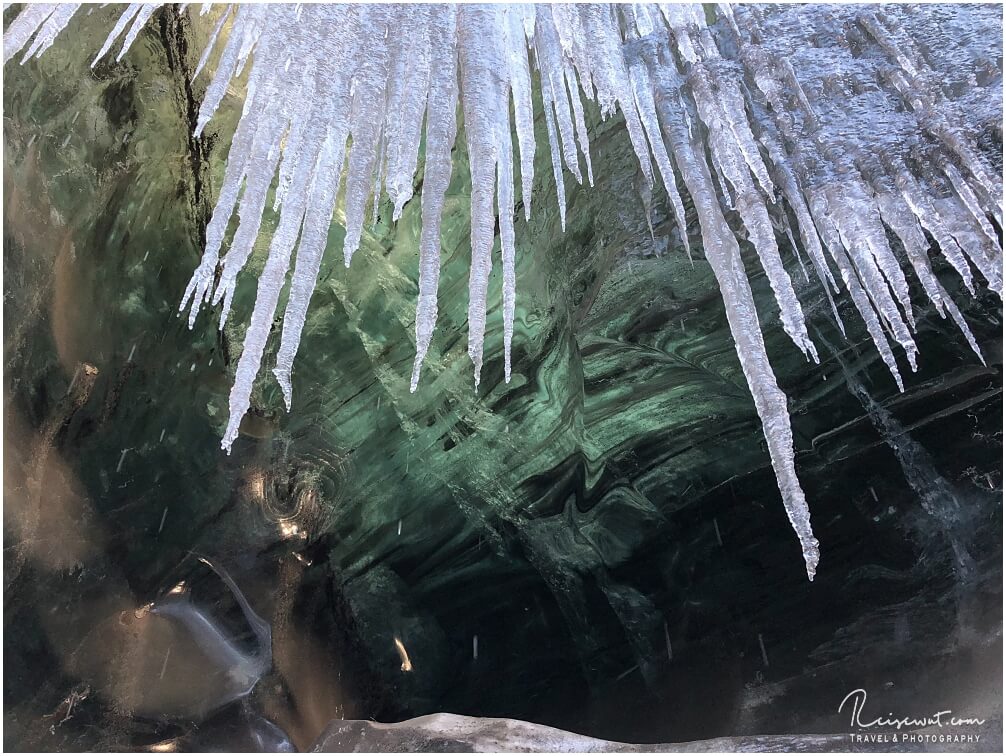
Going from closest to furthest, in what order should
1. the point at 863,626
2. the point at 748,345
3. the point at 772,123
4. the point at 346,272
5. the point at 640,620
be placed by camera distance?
the point at 748,345, the point at 772,123, the point at 863,626, the point at 640,620, the point at 346,272

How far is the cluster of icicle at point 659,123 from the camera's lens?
36.3 inches

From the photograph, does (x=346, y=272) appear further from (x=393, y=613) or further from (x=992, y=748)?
(x=992, y=748)

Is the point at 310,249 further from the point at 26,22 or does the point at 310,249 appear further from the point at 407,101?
the point at 26,22

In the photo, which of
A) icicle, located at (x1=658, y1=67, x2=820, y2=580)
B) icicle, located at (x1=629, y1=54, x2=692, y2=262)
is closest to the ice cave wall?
icicle, located at (x1=629, y1=54, x2=692, y2=262)

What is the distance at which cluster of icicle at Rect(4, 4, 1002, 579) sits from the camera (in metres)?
0.92

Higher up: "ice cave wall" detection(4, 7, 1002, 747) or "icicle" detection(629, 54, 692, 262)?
"icicle" detection(629, 54, 692, 262)

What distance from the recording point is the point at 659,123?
1.04 m

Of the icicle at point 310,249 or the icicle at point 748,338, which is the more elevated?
the icicle at point 310,249

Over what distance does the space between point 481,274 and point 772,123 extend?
0.48 m

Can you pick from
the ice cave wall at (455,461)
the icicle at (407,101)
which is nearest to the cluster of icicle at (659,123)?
the icicle at (407,101)

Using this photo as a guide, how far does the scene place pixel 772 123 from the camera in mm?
1012

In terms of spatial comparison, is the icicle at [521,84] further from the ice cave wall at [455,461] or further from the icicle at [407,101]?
the ice cave wall at [455,461]

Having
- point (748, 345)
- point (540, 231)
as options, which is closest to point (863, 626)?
point (748, 345)

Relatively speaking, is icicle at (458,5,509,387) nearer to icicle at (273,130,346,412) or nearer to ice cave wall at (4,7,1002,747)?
icicle at (273,130,346,412)
